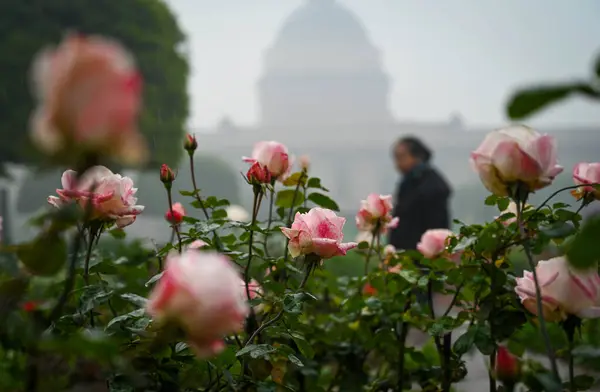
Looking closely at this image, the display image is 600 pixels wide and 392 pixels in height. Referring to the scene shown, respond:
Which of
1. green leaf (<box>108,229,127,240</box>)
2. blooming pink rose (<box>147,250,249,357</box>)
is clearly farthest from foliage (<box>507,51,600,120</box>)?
green leaf (<box>108,229,127,240</box>)

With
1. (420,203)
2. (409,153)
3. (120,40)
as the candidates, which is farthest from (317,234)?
(120,40)

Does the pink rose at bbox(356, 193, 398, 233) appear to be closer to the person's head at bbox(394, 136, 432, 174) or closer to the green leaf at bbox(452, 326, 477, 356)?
the green leaf at bbox(452, 326, 477, 356)

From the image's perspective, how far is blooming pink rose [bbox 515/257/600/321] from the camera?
374mm

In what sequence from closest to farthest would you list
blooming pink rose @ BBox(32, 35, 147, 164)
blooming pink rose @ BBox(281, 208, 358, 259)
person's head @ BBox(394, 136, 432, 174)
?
blooming pink rose @ BBox(32, 35, 147, 164) < blooming pink rose @ BBox(281, 208, 358, 259) < person's head @ BBox(394, 136, 432, 174)

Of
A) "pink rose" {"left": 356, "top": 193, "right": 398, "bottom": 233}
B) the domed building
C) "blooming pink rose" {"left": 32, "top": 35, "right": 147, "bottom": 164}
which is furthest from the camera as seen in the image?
the domed building

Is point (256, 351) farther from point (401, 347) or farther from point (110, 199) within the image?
point (401, 347)

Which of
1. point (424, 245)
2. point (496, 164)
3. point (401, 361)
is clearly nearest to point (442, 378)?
point (401, 361)

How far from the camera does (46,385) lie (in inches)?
10.8

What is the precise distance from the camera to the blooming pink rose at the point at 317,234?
50 centimetres

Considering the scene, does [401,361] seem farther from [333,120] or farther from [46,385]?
[333,120]

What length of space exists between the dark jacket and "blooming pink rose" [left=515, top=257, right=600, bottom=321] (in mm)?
2436

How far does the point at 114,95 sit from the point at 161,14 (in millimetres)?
7694

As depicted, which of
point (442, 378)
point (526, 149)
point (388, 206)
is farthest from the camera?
point (388, 206)

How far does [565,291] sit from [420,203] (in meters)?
2.51
